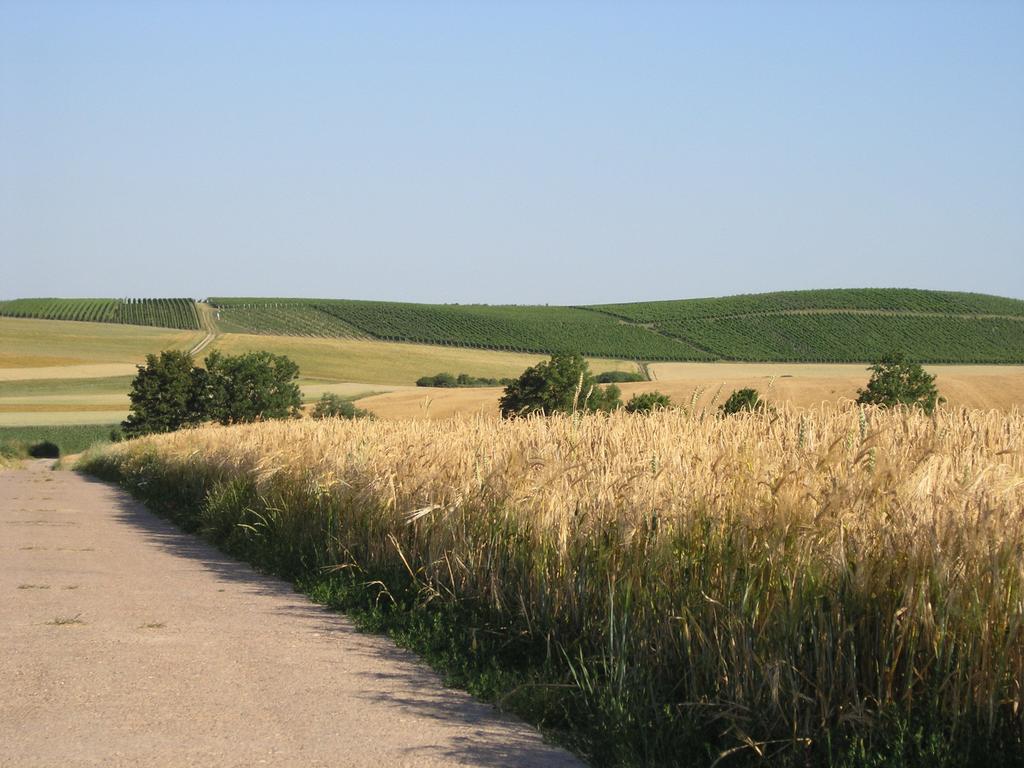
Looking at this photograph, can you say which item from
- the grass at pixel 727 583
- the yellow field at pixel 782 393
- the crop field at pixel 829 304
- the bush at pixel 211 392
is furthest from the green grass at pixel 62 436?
the crop field at pixel 829 304

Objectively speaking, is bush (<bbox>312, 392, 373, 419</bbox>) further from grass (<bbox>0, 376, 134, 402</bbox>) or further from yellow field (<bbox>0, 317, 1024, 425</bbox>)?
grass (<bbox>0, 376, 134, 402</bbox>)

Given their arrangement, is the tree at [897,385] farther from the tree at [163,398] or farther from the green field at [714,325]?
the green field at [714,325]

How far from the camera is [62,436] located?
248ft

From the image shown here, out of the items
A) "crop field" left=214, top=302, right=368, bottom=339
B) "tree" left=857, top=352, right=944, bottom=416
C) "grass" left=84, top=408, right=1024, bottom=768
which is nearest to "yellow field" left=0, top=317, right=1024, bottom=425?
"crop field" left=214, top=302, right=368, bottom=339

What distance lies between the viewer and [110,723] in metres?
5.83

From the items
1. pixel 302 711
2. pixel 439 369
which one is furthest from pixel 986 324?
pixel 302 711

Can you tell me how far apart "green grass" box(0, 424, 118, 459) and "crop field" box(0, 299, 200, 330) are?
4646cm

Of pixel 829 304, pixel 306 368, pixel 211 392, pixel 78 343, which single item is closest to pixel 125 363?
pixel 78 343

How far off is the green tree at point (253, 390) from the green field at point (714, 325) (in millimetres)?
45527

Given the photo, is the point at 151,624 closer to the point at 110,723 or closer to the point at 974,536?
the point at 110,723

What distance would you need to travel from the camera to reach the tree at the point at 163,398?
73.4 metres

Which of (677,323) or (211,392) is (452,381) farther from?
(677,323)

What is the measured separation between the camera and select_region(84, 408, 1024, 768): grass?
5027 mm

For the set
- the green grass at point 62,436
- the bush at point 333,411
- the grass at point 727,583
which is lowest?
the green grass at point 62,436
